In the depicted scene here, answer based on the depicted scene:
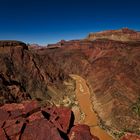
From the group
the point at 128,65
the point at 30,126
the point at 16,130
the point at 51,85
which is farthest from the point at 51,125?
the point at 128,65

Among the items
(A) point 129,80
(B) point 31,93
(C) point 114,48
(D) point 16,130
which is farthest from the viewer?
(C) point 114,48

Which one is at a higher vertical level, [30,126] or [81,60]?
[81,60]

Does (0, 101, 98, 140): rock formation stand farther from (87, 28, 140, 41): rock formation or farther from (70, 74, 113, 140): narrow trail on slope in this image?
(87, 28, 140, 41): rock formation

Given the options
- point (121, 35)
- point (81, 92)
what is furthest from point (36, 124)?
point (121, 35)

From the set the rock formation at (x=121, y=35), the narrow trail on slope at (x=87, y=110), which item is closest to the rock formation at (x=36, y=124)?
the narrow trail on slope at (x=87, y=110)

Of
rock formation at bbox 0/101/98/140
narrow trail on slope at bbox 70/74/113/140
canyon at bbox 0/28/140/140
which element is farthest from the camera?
narrow trail on slope at bbox 70/74/113/140

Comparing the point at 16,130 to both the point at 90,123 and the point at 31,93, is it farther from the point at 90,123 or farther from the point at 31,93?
the point at 31,93

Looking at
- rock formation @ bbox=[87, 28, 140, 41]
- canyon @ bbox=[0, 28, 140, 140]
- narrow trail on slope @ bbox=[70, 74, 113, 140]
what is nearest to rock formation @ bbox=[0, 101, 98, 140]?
canyon @ bbox=[0, 28, 140, 140]

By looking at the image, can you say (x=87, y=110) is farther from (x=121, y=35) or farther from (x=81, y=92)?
(x=121, y=35)
